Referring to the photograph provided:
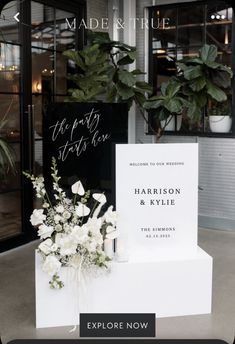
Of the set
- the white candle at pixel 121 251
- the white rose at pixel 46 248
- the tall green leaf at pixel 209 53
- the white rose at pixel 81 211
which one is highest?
the tall green leaf at pixel 209 53

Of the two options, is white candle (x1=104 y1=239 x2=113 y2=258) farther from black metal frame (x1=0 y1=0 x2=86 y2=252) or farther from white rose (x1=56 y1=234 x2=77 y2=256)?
black metal frame (x1=0 y1=0 x2=86 y2=252)

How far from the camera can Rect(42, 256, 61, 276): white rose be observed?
7.69ft

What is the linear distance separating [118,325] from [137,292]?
1.79 feet

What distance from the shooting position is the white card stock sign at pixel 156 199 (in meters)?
2.69

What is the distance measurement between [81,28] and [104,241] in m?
3.18

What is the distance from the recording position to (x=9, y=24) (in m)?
4.09

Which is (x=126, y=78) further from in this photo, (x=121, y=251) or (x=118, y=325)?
(x=118, y=325)

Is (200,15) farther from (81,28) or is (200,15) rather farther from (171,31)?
(81,28)

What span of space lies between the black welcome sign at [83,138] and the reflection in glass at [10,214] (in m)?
0.43

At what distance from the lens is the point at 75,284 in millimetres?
2516

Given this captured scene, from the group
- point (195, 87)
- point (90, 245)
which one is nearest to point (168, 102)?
point (195, 87)

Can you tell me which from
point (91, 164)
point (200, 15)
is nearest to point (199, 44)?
point (200, 15)

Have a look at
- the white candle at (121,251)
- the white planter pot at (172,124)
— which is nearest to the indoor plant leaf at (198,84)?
the white planter pot at (172,124)

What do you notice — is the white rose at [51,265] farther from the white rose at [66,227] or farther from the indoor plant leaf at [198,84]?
the indoor plant leaf at [198,84]
